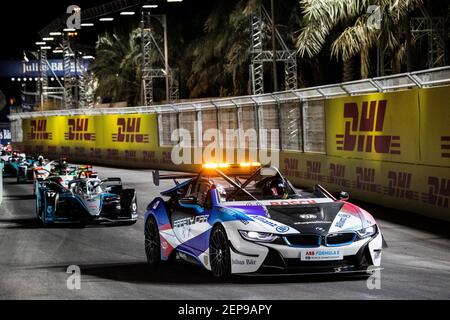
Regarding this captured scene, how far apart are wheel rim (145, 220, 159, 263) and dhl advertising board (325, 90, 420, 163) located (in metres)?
7.21

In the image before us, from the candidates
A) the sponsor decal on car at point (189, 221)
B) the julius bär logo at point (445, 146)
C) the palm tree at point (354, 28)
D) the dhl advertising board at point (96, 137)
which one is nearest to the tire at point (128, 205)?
the julius bär logo at point (445, 146)

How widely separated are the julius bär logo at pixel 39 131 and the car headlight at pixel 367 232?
4582 cm

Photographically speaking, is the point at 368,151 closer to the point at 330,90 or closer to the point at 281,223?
the point at 330,90

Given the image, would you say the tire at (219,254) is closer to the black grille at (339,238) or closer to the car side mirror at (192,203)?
the car side mirror at (192,203)

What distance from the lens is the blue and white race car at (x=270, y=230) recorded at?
1028 cm

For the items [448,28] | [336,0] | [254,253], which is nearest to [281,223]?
[254,253]

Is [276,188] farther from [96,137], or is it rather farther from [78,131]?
[78,131]

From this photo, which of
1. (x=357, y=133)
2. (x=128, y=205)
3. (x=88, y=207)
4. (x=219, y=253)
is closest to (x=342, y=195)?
(x=219, y=253)

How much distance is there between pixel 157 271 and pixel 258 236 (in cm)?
218

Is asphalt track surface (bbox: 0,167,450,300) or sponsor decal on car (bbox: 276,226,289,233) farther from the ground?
sponsor decal on car (bbox: 276,226,289,233)

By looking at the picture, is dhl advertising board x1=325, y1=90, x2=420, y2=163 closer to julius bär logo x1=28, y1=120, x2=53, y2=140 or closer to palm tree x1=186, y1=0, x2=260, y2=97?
julius bär logo x1=28, y1=120, x2=53, y2=140

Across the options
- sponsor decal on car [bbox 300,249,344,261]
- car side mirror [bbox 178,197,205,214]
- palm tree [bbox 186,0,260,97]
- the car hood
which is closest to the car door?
car side mirror [bbox 178,197,205,214]

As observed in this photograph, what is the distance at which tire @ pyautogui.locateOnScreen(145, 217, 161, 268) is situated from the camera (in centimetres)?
1266

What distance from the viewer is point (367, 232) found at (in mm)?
10594
